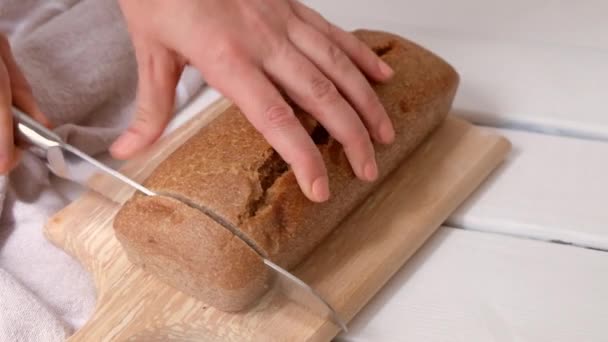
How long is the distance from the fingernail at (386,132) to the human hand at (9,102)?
39 cm

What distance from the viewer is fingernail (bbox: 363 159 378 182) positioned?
84 cm

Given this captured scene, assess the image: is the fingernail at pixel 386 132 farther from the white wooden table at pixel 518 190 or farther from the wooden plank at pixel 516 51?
the wooden plank at pixel 516 51

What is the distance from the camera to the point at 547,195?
3.10 ft

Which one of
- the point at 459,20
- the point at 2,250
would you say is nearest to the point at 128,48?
the point at 2,250

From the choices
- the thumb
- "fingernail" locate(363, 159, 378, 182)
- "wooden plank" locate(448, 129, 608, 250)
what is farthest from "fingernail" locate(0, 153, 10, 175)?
"wooden plank" locate(448, 129, 608, 250)

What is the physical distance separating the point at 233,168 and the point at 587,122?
0.51m

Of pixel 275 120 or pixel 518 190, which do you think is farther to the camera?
pixel 518 190

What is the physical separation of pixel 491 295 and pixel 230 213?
0.96 ft

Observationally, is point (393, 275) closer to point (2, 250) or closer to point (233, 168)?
point (233, 168)

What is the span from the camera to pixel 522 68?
1.14m

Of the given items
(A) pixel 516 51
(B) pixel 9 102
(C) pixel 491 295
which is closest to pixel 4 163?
(B) pixel 9 102

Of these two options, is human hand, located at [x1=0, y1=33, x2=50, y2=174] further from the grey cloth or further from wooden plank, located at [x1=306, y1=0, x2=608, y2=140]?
wooden plank, located at [x1=306, y1=0, x2=608, y2=140]

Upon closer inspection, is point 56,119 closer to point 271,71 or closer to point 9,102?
point 9,102

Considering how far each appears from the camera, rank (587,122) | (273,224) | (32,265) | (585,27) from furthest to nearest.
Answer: (585,27) < (587,122) < (32,265) < (273,224)
